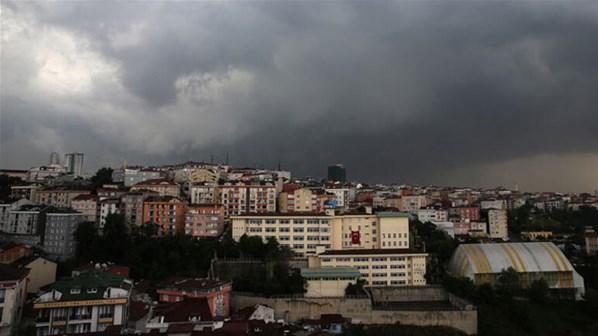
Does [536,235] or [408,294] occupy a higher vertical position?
[536,235]

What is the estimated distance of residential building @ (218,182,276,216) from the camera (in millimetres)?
41219

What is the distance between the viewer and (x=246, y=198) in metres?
41.5

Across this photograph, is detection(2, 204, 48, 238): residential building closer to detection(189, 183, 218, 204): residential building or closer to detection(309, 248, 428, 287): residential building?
detection(189, 183, 218, 204): residential building

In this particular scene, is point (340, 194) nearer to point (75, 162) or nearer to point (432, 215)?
point (432, 215)

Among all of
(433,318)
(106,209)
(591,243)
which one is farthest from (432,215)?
(106,209)

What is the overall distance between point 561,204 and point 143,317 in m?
73.5

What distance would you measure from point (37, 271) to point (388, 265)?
2168 centimetres

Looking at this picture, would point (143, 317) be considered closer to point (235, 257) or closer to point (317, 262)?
point (235, 257)

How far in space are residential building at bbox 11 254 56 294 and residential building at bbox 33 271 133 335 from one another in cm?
588

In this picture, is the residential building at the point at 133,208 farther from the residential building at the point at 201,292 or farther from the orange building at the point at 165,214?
the residential building at the point at 201,292

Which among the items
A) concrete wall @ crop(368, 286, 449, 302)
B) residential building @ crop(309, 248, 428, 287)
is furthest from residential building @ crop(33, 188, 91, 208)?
concrete wall @ crop(368, 286, 449, 302)

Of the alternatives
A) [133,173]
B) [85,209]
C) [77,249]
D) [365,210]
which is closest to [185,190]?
[133,173]

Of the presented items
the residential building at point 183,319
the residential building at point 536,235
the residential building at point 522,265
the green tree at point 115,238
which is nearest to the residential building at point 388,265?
the residential building at point 522,265

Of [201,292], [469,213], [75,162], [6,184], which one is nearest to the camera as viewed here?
[201,292]
